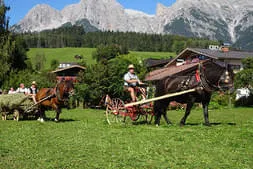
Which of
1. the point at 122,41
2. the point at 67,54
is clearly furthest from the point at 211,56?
the point at 122,41

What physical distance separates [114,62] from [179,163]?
33748 mm

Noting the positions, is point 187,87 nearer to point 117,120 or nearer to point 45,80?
point 117,120

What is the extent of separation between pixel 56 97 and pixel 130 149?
337 inches

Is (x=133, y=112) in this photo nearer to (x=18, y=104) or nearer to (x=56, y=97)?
(x=56, y=97)

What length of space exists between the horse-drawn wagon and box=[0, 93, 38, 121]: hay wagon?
201 inches

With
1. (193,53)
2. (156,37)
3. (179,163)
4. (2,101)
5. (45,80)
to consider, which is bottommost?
(179,163)

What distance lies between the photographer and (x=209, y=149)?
8.87 m

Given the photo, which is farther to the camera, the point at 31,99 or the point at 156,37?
the point at 156,37

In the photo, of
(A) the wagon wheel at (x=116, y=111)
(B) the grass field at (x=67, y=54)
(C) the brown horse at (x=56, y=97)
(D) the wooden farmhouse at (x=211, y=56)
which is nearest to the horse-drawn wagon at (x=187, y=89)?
(A) the wagon wheel at (x=116, y=111)

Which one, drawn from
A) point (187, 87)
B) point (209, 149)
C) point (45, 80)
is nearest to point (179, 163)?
point (209, 149)

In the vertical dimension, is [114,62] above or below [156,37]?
below

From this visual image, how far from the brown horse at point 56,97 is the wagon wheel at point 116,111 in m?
2.29

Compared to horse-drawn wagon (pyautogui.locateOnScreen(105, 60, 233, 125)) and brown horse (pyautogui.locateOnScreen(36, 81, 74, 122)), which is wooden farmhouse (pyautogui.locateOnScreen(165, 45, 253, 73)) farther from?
horse-drawn wagon (pyautogui.locateOnScreen(105, 60, 233, 125))

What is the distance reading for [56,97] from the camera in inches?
656
